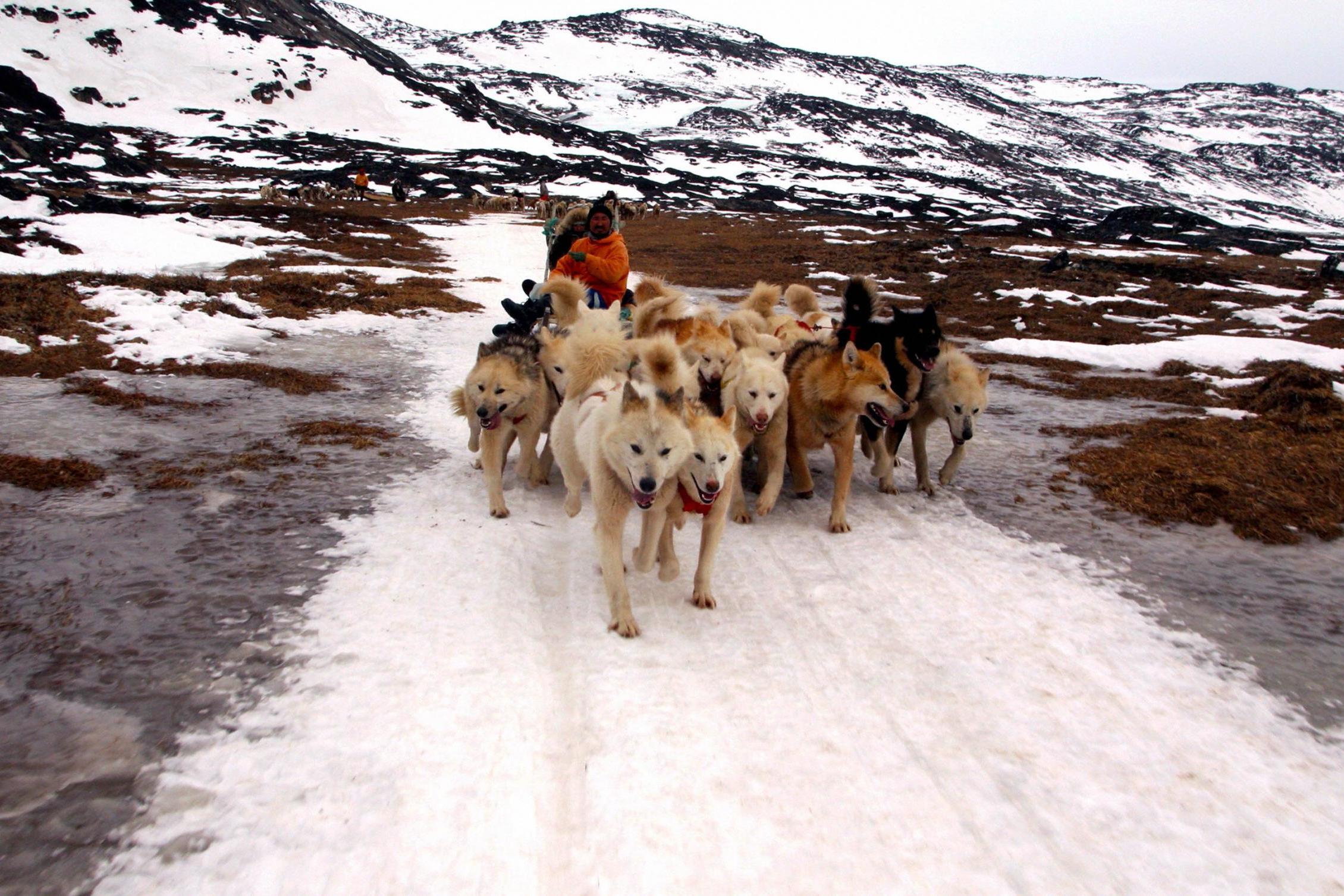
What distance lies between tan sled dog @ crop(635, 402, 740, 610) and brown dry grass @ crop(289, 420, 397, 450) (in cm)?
314

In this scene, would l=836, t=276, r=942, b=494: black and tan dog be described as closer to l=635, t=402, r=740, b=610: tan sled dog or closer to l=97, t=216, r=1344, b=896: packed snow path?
l=97, t=216, r=1344, b=896: packed snow path

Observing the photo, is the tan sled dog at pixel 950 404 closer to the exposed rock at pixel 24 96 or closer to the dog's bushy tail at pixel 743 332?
the dog's bushy tail at pixel 743 332

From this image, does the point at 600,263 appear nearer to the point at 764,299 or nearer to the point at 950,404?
the point at 764,299

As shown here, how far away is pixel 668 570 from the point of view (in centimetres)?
405


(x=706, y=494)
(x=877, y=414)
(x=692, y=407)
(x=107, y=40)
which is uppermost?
(x=107, y=40)

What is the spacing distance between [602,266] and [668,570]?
424 cm

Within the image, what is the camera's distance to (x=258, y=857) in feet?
7.25

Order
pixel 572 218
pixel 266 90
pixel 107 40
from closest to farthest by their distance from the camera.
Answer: pixel 572 218 < pixel 107 40 < pixel 266 90

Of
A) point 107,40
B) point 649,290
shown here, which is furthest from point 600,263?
point 107,40

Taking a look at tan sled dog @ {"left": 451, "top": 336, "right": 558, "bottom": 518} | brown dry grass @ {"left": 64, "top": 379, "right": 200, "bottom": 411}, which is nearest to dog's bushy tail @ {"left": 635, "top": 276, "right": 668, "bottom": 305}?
tan sled dog @ {"left": 451, "top": 336, "right": 558, "bottom": 518}

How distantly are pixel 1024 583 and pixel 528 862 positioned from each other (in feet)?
10.2

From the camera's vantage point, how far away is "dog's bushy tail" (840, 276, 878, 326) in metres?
6.25

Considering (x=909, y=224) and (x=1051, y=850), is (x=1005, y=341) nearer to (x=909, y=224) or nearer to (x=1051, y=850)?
(x=1051, y=850)

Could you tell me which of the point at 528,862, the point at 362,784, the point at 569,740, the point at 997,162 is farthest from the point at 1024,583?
the point at 997,162
